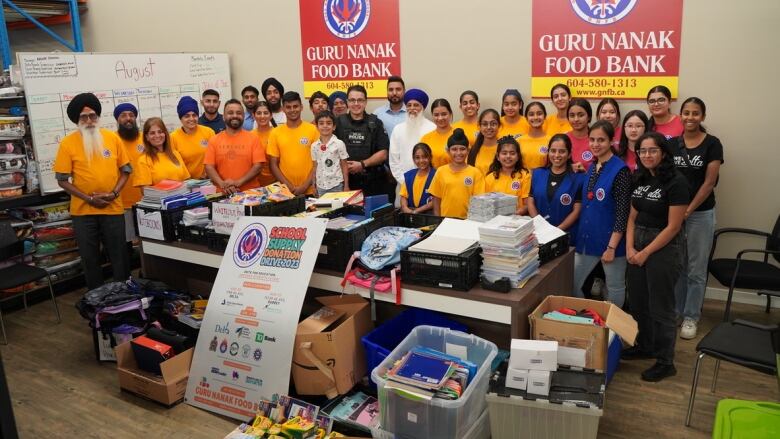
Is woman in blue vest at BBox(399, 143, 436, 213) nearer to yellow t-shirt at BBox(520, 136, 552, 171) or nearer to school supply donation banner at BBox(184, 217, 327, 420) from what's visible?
yellow t-shirt at BBox(520, 136, 552, 171)

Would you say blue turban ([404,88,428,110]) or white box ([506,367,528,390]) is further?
blue turban ([404,88,428,110])

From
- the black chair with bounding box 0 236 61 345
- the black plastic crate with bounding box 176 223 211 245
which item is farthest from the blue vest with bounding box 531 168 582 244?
the black chair with bounding box 0 236 61 345

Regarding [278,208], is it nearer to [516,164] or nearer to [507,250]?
[507,250]

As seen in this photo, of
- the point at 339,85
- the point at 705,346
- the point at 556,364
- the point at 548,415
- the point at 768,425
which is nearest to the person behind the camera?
the point at 768,425

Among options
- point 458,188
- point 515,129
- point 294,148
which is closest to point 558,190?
point 458,188

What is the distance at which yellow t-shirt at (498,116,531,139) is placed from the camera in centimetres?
466

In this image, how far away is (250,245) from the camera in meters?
3.32

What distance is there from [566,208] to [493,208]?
2.80 feet

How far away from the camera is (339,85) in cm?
623

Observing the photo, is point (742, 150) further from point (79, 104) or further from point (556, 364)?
point (79, 104)

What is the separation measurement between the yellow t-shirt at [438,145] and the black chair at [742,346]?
2.35 metres

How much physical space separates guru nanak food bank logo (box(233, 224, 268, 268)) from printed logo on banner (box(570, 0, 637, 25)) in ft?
10.3

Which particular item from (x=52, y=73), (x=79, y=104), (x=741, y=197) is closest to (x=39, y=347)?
(x=79, y=104)

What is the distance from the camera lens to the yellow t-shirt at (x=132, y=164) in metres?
4.86
